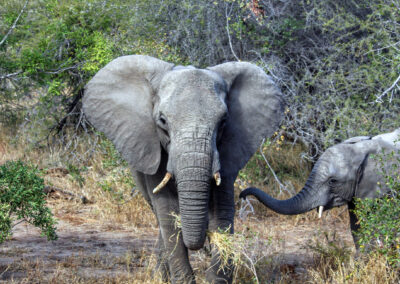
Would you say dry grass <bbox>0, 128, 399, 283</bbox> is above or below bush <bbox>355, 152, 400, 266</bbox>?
below

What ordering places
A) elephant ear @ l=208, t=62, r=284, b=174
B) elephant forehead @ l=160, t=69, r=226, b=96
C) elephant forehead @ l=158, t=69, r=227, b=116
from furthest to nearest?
elephant ear @ l=208, t=62, r=284, b=174 → elephant forehead @ l=160, t=69, r=226, b=96 → elephant forehead @ l=158, t=69, r=227, b=116

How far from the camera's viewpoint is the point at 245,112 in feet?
16.0

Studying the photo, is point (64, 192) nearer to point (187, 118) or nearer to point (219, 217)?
point (219, 217)

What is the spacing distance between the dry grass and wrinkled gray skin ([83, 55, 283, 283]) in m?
0.33

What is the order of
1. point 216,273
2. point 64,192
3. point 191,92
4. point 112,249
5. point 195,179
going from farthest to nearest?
point 64,192 < point 112,249 < point 216,273 < point 191,92 < point 195,179

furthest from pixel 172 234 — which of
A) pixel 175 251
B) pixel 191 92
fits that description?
pixel 191 92

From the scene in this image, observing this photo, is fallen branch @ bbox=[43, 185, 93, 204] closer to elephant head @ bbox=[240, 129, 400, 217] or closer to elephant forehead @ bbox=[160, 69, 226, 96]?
elephant head @ bbox=[240, 129, 400, 217]

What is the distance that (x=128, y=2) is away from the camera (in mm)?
9656

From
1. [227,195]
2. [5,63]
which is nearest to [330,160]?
[227,195]

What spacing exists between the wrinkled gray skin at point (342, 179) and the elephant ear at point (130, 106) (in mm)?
1713

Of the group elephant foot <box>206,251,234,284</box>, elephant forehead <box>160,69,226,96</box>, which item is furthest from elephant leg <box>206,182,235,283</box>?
elephant forehead <box>160,69,226,96</box>

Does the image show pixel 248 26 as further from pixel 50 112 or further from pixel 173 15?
pixel 50 112

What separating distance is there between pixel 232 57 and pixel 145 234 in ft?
10.9

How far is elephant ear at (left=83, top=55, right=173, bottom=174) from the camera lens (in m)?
4.65
